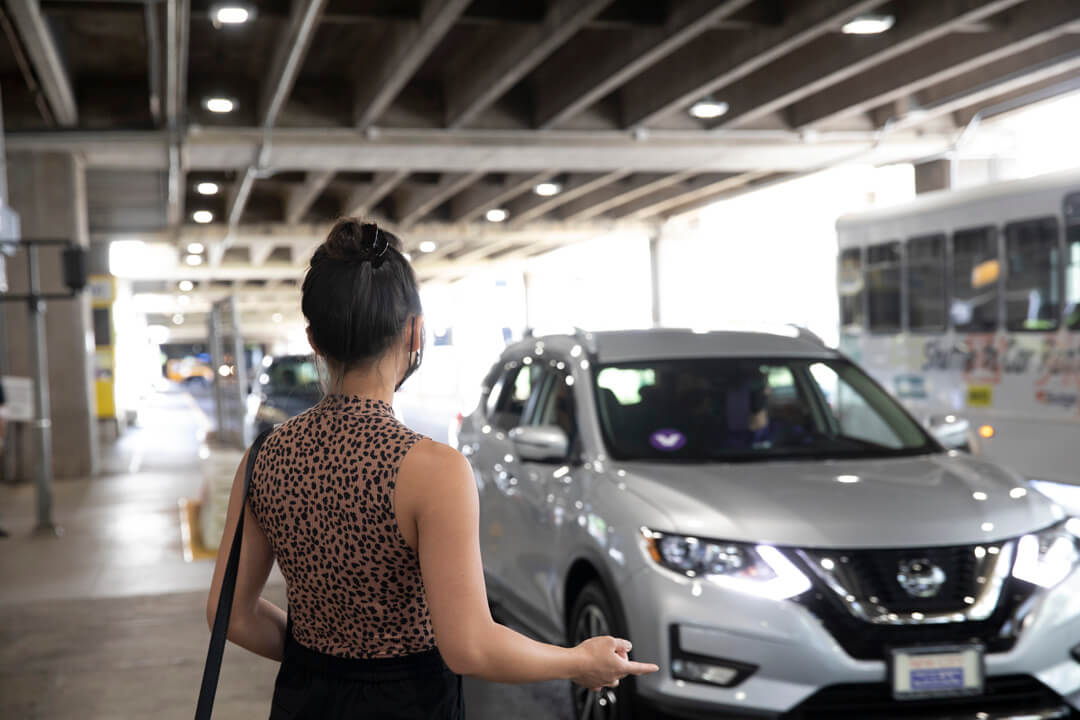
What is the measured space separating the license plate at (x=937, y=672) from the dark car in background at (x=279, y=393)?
13.5m

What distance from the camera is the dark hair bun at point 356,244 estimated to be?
6.97 feet

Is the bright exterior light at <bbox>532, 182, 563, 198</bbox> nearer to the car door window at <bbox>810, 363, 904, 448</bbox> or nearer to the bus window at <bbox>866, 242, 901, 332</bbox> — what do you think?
the bus window at <bbox>866, 242, 901, 332</bbox>

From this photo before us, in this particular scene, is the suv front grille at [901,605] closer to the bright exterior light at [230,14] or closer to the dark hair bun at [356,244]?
the dark hair bun at [356,244]

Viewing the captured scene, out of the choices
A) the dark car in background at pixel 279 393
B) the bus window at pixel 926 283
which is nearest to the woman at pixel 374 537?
the bus window at pixel 926 283

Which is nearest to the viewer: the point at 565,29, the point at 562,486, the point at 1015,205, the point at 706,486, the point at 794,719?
the point at 794,719

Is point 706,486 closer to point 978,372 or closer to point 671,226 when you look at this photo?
point 978,372

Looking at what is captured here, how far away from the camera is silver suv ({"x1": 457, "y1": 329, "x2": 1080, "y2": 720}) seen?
4348mm

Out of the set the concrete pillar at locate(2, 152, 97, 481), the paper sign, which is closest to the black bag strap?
the paper sign

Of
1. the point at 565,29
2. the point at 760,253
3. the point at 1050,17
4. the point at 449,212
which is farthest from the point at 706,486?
the point at 760,253

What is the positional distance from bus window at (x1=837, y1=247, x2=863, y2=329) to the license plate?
1024 cm

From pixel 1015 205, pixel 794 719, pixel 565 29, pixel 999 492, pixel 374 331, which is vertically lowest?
pixel 794 719

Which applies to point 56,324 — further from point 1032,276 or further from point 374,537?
point 374,537

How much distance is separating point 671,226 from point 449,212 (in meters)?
7.18

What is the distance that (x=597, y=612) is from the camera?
5062mm
